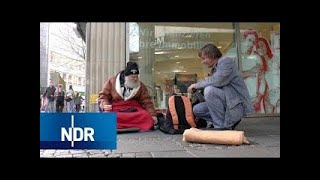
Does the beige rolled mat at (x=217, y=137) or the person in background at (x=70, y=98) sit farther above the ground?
the person in background at (x=70, y=98)

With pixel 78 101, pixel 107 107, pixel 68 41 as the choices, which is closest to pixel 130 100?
pixel 107 107

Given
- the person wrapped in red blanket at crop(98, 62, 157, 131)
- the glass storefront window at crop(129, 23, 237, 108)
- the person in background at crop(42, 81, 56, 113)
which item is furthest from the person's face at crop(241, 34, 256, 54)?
the person in background at crop(42, 81, 56, 113)

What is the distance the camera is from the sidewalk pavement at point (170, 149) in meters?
2.37

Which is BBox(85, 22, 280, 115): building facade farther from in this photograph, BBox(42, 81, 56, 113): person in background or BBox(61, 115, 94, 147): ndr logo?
BBox(61, 115, 94, 147): ndr logo

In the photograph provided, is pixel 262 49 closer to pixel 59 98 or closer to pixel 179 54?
pixel 179 54

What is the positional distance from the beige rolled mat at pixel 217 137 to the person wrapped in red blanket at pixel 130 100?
0.85 m

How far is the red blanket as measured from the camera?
3.58 m

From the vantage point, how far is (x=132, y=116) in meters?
3.62

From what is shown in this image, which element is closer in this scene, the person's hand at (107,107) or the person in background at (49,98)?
the person in background at (49,98)

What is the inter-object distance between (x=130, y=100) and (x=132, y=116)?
0.81 ft

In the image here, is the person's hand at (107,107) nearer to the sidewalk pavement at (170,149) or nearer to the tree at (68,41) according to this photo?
the sidewalk pavement at (170,149)

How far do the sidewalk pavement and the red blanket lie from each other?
0.65 ft

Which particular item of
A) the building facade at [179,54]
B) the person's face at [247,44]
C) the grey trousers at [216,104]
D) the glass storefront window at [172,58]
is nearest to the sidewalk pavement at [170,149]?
the grey trousers at [216,104]

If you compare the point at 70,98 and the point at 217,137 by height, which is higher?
the point at 70,98
